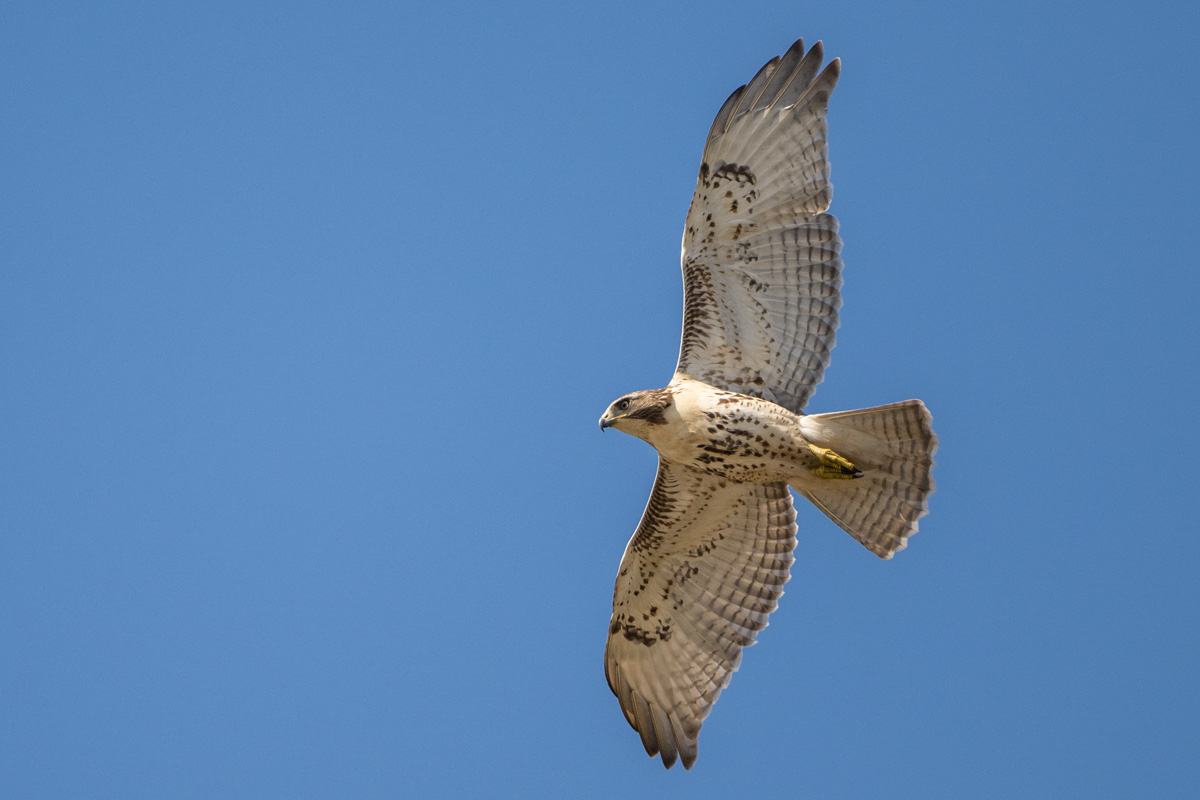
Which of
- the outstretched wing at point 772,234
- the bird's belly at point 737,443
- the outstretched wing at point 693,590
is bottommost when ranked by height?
the outstretched wing at point 693,590

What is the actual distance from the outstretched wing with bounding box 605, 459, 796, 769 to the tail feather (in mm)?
441

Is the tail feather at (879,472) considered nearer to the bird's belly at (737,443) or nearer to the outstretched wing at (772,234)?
the bird's belly at (737,443)

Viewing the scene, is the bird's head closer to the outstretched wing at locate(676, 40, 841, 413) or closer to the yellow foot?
the outstretched wing at locate(676, 40, 841, 413)

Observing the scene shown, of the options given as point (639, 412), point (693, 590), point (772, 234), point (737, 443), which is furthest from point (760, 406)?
point (693, 590)

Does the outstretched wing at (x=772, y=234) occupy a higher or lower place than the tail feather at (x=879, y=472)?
higher

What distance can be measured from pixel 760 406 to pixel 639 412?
78 centimetres

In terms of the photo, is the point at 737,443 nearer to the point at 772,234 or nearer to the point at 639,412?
the point at 639,412

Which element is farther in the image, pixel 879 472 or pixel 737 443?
pixel 879 472

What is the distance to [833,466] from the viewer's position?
7625mm

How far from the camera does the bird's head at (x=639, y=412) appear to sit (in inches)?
297

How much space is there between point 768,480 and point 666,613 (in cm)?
129

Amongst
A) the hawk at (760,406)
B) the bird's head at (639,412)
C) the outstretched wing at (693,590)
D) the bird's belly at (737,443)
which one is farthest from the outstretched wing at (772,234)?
the outstretched wing at (693,590)

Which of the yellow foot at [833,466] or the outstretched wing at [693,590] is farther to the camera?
the outstretched wing at [693,590]

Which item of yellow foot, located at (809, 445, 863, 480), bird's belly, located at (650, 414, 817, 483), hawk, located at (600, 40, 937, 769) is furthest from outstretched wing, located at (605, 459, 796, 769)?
yellow foot, located at (809, 445, 863, 480)
